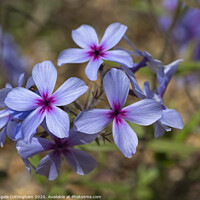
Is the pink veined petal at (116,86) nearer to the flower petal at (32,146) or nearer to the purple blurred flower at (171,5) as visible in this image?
the flower petal at (32,146)

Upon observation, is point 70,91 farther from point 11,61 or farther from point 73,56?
point 11,61

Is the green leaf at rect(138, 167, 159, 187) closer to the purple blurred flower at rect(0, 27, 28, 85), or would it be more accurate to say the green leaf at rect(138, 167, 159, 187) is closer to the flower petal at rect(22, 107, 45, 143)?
the flower petal at rect(22, 107, 45, 143)

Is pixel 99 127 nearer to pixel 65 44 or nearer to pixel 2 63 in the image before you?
pixel 2 63

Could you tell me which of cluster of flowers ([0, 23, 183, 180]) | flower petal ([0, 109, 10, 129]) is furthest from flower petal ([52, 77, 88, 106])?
flower petal ([0, 109, 10, 129])

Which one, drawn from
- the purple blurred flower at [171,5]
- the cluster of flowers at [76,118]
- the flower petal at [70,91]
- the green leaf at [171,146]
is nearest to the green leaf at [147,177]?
the green leaf at [171,146]

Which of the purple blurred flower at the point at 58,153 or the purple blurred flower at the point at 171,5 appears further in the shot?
the purple blurred flower at the point at 171,5
